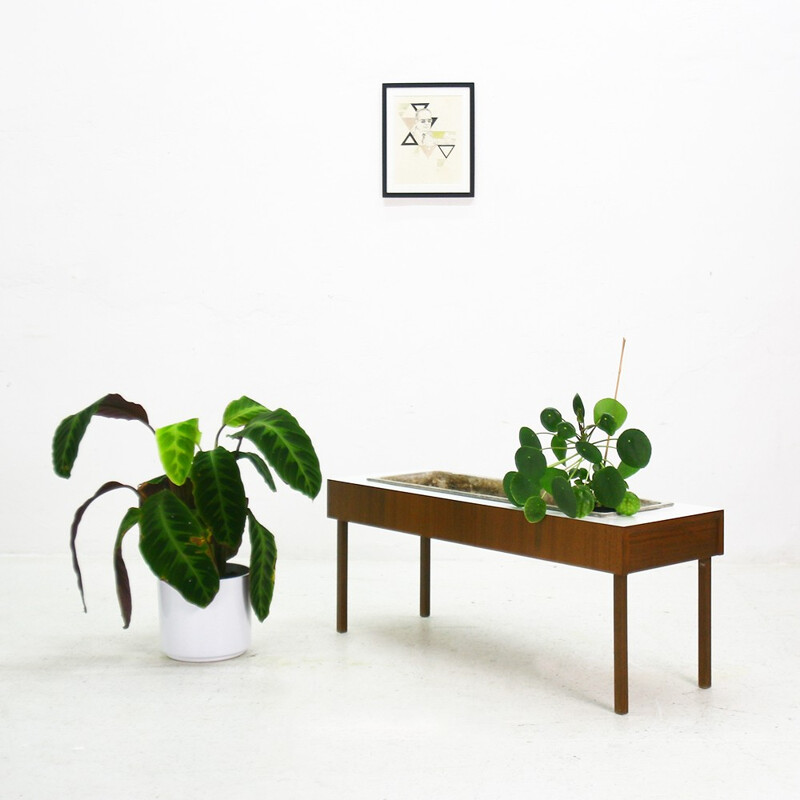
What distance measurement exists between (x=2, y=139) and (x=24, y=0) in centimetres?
59

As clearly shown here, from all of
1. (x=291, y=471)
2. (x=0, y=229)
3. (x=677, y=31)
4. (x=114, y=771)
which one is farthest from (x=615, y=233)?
(x=114, y=771)

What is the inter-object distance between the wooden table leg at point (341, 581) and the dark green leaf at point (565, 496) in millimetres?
916

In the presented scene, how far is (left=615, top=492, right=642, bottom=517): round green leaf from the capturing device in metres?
2.49

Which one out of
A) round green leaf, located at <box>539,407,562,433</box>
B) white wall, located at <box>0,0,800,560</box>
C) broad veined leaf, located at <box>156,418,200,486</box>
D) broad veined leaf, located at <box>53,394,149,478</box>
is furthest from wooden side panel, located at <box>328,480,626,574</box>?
white wall, located at <box>0,0,800,560</box>

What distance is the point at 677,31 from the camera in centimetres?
427

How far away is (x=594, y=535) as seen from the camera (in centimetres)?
245

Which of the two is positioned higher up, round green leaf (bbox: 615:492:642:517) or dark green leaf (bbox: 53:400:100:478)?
dark green leaf (bbox: 53:400:100:478)

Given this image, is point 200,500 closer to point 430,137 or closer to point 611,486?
point 611,486

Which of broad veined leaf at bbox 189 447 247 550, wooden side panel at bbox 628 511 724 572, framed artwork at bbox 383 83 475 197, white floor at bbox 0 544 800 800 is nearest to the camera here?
white floor at bbox 0 544 800 800

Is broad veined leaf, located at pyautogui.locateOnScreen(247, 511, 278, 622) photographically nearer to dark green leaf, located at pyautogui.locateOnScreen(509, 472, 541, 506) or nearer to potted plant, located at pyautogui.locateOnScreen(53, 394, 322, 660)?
potted plant, located at pyautogui.locateOnScreen(53, 394, 322, 660)

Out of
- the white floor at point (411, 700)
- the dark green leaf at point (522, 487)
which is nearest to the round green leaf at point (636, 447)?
the dark green leaf at point (522, 487)

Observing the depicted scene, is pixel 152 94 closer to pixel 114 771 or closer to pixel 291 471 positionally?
pixel 291 471

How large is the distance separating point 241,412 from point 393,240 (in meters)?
1.64

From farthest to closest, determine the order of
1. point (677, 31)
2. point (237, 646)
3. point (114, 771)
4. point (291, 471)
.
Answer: point (677, 31) < point (237, 646) < point (291, 471) < point (114, 771)
